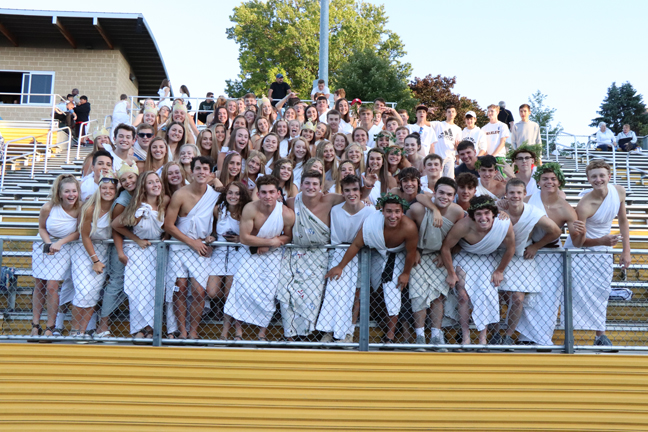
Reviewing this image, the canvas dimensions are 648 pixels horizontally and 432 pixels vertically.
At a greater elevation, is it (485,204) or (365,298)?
(485,204)

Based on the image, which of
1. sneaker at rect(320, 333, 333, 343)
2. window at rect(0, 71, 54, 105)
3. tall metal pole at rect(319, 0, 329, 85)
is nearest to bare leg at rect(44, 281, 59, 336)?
sneaker at rect(320, 333, 333, 343)

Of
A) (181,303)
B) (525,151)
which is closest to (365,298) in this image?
(181,303)

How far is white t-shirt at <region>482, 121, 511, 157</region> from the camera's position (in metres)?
9.29

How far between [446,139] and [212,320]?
Result: 17.2 ft

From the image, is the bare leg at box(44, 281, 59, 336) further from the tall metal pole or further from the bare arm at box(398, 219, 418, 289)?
the tall metal pole

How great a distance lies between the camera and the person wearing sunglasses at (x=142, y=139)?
709 cm

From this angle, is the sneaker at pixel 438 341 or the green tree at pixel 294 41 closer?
the sneaker at pixel 438 341

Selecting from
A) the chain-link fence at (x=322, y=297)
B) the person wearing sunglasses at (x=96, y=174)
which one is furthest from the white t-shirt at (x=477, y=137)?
the person wearing sunglasses at (x=96, y=174)

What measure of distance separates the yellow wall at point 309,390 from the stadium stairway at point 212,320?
1.54 feet

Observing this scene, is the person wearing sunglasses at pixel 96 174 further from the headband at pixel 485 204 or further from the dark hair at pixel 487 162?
the dark hair at pixel 487 162

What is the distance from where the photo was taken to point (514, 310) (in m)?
4.89

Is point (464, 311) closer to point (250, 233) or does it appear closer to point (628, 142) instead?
point (250, 233)

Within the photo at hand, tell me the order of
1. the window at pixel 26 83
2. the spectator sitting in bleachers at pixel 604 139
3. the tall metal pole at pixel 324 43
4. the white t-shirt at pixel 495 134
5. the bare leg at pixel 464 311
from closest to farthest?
1. the bare leg at pixel 464 311
2. the white t-shirt at pixel 495 134
3. the tall metal pole at pixel 324 43
4. the spectator sitting in bleachers at pixel 604 139
5. the window at pixel 26 83

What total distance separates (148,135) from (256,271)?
308 centimetres
